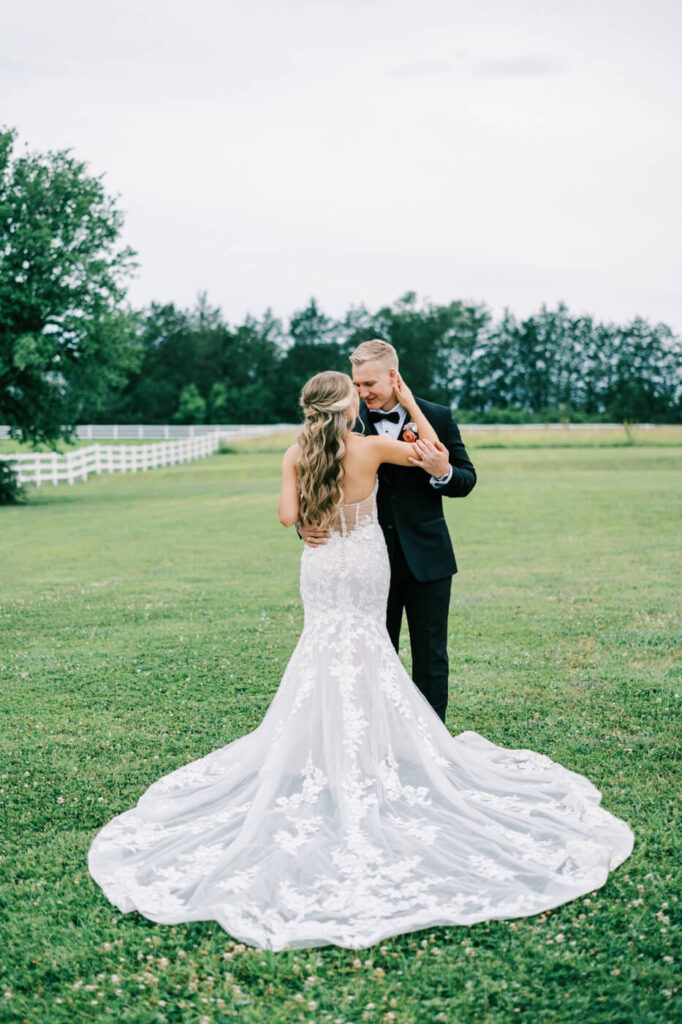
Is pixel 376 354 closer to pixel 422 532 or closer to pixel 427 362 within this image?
pixel 422 532

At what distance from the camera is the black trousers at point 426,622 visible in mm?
5504

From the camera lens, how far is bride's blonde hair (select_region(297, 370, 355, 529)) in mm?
4707

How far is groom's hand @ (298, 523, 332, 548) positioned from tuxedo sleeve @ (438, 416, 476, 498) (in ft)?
2.61

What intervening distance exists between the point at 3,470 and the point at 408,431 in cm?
2599

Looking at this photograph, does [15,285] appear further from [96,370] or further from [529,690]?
[529,690]

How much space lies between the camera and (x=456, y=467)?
550cm

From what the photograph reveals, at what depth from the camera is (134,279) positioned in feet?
102

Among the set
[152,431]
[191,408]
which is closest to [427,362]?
[191,408]

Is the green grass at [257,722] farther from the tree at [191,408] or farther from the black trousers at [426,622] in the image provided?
the tree at [191,408]

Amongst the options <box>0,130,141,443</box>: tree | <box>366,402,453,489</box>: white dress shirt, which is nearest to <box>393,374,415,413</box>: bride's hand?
<box>366,402,453,489</box>: white dress shirt

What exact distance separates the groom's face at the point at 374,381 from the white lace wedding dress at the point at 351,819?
66 cm

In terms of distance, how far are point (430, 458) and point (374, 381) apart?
0.58m

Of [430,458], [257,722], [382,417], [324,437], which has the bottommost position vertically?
[257,722]

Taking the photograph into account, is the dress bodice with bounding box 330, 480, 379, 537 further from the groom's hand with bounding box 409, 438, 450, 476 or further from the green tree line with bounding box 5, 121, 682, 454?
the green tree line with bounding box 5, 121, 682, 454
